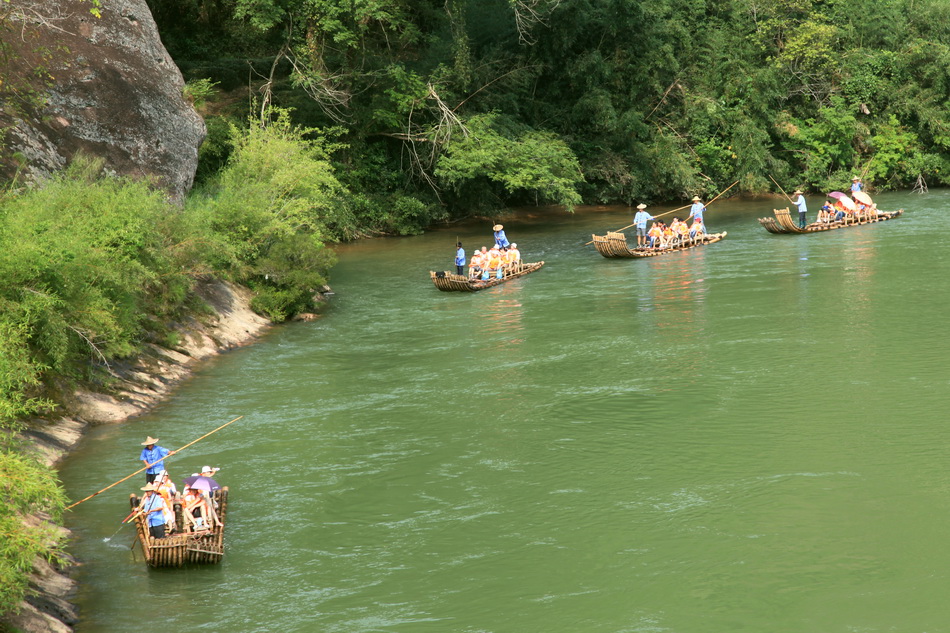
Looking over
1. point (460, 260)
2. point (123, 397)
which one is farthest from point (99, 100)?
point (460, 260)

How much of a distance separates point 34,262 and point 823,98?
45.6 metres

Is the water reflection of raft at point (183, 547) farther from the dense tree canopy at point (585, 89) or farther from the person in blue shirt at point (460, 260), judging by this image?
the dense tree canopy at point (585, 89)

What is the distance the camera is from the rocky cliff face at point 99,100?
23812 millimetres

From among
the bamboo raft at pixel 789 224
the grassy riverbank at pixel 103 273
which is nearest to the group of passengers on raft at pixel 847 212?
the bamboo raft at pixel 789 224

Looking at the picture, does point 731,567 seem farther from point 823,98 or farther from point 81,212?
point 823,98

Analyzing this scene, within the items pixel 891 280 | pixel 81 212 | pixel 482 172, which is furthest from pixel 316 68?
pixel 891 280

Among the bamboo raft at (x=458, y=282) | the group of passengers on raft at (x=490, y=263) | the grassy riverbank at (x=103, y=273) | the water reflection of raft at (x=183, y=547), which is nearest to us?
the grassy riverbank at (x=103, y=273)

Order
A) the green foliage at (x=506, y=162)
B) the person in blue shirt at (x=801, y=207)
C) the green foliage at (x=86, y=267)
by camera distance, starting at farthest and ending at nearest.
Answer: the green foliage at (x=506, y=162) → the person in blue shirt at (x=801, y=207) → the green foliage at (x=86, y=267)

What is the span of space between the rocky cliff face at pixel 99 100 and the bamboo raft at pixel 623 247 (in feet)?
43.0

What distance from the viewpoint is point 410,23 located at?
39938mm

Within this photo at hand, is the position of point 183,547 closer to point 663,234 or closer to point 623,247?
point 623,247

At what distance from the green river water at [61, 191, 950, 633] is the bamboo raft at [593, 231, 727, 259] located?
676 cm

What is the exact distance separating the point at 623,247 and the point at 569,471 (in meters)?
19.0

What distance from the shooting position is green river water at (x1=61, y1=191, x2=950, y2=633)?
36.5 ft
